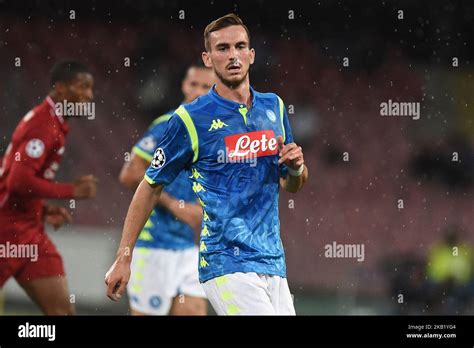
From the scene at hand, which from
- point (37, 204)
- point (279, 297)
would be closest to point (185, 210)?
point (37, 204)

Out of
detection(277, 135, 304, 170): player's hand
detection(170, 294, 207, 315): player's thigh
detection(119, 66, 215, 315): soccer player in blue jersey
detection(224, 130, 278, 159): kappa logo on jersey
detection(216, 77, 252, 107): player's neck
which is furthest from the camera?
detection(119, 66, 215, 315): soccer player in blue jersey

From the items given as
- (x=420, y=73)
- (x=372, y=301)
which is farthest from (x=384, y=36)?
(x=372, y=301)

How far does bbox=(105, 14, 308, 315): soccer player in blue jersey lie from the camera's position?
4395 mm

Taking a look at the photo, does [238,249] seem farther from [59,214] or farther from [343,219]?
[343,219]

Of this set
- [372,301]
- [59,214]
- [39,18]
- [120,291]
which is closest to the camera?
[120,291]

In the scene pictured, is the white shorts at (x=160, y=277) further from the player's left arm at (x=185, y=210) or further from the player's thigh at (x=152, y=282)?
the player's left arm at (x=185, y=210)

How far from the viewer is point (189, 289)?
684 cm

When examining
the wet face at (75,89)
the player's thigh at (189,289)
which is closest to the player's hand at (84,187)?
the wet face at (75,89)

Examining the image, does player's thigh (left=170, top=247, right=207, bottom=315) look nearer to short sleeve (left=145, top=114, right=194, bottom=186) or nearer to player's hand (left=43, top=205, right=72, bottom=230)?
player's hand (left=43, top=205, right=72, bottom=230)

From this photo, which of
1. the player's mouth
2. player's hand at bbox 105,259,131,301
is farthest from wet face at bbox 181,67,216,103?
player's hand at bbox 105,259,131,301

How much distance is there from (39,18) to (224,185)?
738 cm

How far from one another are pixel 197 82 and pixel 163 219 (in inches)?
41.6

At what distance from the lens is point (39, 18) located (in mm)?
11281

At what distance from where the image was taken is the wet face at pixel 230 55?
4.64m
